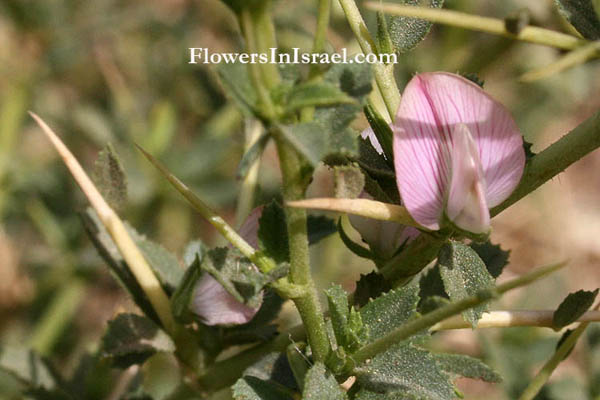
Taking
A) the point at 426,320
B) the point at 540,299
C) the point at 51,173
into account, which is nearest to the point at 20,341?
the point at 51,173

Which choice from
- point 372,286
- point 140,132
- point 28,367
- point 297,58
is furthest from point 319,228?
point 140,132

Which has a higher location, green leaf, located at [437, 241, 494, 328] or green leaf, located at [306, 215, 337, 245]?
green leaf, located at [437, 241, 494, 328]

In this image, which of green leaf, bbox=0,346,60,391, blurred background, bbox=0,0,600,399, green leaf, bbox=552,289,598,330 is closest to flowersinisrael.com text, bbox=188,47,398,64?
green leaf, bbox=552,289,598,330

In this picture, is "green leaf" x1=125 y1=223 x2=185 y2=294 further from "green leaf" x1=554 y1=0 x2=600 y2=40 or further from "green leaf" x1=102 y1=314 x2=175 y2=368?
"green leaf" x1=554 y1=0 x2=600 y2=40

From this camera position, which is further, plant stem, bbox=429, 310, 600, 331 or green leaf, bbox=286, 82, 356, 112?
plant stem, bbox=429, 310, 600, 331

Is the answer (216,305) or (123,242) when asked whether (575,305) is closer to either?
(216,305)

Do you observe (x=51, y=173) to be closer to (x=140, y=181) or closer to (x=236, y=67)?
(x=140, y=181)

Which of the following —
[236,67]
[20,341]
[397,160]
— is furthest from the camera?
[20,341]
